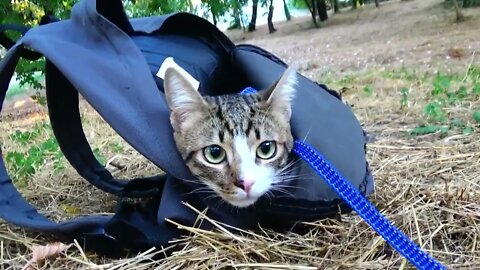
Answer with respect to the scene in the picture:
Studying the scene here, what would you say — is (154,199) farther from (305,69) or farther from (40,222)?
(305,69)

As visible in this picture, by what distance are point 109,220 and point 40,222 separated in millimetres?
227

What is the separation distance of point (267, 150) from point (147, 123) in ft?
1.06

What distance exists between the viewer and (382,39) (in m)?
8.10

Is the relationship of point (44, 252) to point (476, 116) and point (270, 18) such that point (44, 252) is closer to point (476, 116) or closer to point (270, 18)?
point (476, 116)

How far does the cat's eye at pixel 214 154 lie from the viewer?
162 centimetres

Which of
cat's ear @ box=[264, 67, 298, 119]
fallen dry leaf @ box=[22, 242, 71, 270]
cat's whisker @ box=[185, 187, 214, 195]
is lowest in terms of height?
fallen dry leaf @ box=[22, 242, 71, 270]

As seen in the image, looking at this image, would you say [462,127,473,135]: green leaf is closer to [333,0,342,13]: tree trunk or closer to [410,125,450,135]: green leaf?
[410,125,450,135]: green leaf

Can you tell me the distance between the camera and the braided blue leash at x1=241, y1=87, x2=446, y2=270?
4.63ft

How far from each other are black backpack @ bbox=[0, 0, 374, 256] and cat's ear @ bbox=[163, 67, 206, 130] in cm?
5

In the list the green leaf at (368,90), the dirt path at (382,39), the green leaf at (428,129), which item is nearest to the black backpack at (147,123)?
the green leaf at (428,129)

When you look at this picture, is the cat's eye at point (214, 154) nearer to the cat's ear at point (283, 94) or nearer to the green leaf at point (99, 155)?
the cat's ear at point (283, 94)

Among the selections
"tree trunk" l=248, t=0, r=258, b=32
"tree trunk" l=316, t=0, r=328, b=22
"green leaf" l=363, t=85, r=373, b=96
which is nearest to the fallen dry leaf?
"green leaf" l=363, t=85, r=373, b=96

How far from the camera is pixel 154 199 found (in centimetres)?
207

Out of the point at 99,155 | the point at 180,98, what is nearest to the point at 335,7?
the point at 99,155
